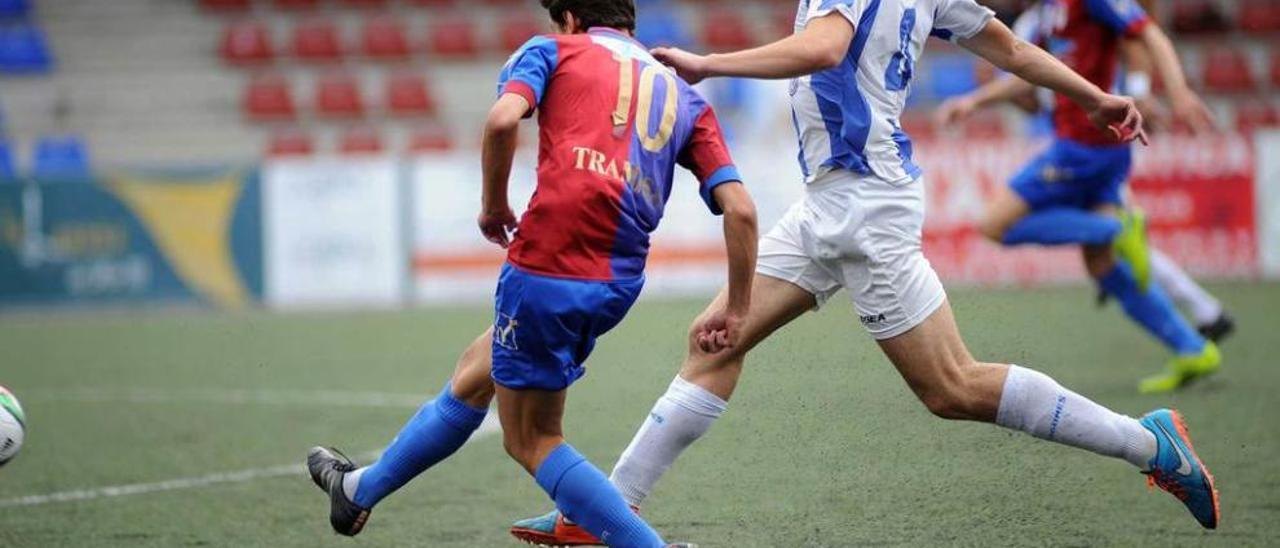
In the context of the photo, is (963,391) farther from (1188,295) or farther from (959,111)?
(1188,295)

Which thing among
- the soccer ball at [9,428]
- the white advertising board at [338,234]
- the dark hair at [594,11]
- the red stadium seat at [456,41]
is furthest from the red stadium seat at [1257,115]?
the soccer ball at [9,428]

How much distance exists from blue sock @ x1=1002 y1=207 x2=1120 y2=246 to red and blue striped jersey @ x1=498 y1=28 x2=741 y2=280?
4545 millimetres

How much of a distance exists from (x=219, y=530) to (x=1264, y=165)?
12.4 meters

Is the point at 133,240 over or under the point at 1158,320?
under

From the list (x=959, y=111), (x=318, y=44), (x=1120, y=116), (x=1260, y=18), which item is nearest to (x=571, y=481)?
(x=1120, y=116)

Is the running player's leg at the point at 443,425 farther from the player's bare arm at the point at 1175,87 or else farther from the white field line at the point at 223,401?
the player's bare arm at the point at 1175,87

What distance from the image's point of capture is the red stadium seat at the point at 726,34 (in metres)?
22.9

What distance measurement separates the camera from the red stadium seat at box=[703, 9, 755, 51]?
22.9m

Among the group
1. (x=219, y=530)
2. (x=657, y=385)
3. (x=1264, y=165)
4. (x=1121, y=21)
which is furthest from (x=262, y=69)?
(x=219, y=530)

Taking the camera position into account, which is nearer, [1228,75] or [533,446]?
[533,446]

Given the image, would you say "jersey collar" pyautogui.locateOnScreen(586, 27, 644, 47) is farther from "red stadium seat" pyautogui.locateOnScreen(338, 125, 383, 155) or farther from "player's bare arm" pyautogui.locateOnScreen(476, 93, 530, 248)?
"red stadium seat" pyautogui.locateOnScreen(338, 125, 383, 155)

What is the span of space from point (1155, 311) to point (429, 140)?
14.5 meters

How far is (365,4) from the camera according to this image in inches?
980

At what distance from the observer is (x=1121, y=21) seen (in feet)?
26.5
